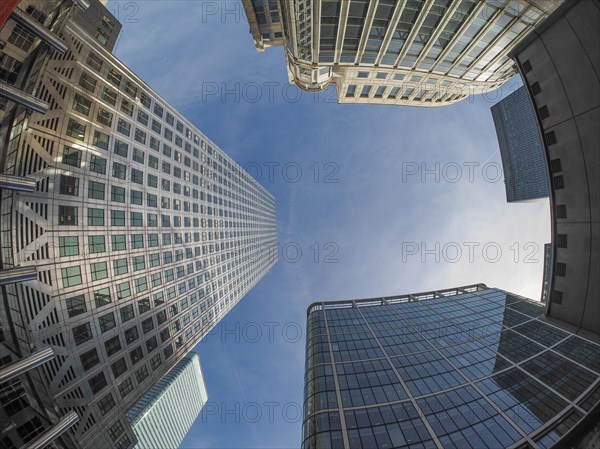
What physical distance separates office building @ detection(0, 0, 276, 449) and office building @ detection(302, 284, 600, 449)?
74.4 ft

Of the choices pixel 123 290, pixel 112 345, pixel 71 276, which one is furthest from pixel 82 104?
pixel 112 345

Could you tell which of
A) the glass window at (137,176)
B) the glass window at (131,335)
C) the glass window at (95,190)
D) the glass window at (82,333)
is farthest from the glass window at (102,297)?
the glass window at (137,176)

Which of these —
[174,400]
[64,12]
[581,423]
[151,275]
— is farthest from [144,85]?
[174,400]

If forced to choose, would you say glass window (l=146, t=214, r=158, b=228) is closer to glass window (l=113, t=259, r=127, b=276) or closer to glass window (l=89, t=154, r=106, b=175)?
glass window (l=113, t=259, r=127, b=276)

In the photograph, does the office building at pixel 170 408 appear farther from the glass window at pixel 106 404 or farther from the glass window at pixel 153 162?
the glass window at pixel 153 162

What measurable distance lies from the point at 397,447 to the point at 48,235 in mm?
38380

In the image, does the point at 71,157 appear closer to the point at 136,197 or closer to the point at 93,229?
the point at 93,229

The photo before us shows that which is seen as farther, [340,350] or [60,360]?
[340,350]

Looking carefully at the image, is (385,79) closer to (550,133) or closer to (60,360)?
(550,133)

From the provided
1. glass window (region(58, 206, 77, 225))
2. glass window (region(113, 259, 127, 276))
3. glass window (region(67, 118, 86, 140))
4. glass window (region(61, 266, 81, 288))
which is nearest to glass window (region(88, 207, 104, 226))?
glass window (region(58, 206, 77, 225))

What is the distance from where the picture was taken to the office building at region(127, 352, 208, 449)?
105 m

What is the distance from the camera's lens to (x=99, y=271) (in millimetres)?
24703

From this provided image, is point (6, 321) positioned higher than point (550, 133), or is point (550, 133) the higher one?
point (550, 133)

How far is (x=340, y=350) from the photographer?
4228 cm
